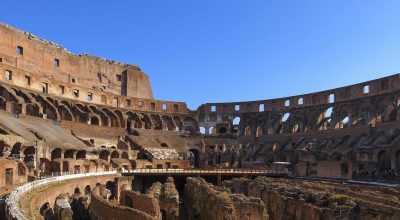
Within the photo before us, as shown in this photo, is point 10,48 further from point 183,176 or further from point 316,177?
point 316,177

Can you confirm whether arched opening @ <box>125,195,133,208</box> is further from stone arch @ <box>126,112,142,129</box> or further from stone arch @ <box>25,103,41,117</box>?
stone arch @ <box>126,112,142,129</box>

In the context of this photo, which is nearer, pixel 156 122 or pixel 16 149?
pixel 16 149

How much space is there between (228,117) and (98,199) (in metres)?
50.5

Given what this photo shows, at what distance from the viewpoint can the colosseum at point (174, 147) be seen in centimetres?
1712

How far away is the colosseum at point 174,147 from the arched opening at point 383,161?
4.5 inches

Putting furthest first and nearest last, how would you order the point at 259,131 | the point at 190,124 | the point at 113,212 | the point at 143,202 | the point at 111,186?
the point at 190,124
the point at 259,131
the point at 111,186
the point at 143,202
the point at 113,212

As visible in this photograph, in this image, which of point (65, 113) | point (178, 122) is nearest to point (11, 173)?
point (65, 113)

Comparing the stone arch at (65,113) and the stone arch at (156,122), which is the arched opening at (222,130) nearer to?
the stone arch at (156,122)

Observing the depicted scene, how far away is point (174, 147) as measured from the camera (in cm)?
5378

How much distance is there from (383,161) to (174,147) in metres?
27.8

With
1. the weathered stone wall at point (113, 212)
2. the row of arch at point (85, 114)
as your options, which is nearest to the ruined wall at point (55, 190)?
the weathered stone wall at point (113, 212)

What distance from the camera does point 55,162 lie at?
2862 cm

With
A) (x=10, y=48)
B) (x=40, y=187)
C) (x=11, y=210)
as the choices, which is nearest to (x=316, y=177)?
(x=40, y=187)

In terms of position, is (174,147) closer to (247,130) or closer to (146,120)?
(146,120)
